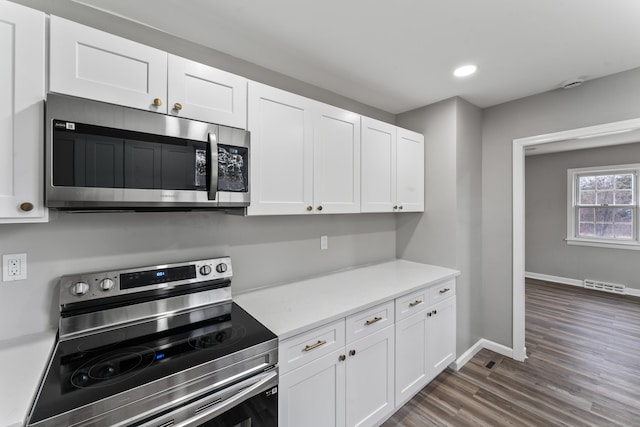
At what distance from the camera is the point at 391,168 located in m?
2.56

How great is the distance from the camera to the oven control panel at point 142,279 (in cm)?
136

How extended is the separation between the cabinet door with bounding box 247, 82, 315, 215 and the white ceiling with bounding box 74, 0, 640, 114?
357 millimetres

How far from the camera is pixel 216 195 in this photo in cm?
151

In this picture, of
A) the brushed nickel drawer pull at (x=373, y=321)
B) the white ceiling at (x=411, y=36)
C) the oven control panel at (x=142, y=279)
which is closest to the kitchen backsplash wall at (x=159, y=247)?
the oven control panel at (x=142, y=279)

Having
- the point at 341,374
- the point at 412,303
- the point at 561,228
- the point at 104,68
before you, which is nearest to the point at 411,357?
the point at 412,303

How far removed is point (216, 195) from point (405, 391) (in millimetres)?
Result: 1915

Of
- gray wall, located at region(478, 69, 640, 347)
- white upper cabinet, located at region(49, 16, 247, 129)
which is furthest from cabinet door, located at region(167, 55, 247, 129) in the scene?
gray wall, located at region(478, 69, 640, 347)

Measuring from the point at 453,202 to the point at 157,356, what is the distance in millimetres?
2515

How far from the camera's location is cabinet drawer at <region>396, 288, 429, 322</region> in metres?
2.04

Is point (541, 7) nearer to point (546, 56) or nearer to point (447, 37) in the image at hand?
point (447, 37)

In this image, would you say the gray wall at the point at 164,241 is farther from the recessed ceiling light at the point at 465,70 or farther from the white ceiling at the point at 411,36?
the recessed ceiling light at the point at 465,70

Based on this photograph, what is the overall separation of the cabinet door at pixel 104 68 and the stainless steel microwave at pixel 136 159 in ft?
0.19

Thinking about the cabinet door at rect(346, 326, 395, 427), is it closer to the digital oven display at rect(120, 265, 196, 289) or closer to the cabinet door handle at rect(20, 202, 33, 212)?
the digital oven display at rect(120, 265, 196, 289)

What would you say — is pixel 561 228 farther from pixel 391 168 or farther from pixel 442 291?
pixel 391 168
